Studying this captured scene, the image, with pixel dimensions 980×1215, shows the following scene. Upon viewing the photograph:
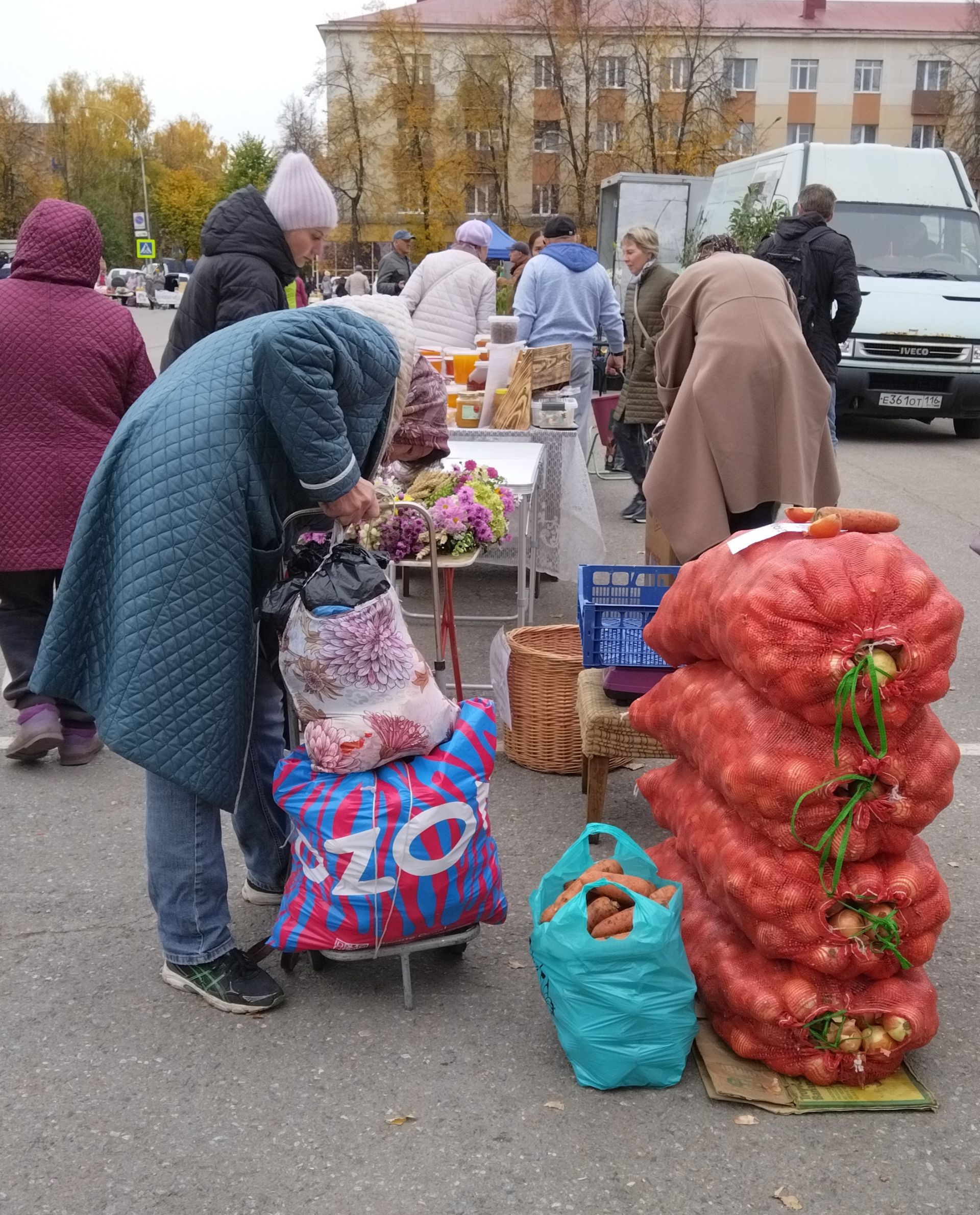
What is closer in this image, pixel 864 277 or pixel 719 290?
pixel 719 290

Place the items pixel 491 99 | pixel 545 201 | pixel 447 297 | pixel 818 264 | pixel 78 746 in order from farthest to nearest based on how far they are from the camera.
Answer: pixel 545 201 → pixel 491 99 → pixel 447 297 → pixel 818 264 → pixel 78 746

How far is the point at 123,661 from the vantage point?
275cm

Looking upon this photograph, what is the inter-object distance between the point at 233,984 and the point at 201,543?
1.09m

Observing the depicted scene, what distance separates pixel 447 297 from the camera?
337 inches

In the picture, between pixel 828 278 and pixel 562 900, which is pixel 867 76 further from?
pixel 562 900

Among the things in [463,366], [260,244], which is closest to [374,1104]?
[260,244]

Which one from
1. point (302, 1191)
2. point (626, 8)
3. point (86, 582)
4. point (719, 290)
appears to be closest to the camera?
point (302, 1191)

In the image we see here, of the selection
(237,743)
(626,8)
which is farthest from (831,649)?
(626,8)

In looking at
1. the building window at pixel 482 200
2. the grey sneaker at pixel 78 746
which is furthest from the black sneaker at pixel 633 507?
the building window at pixel 482 200

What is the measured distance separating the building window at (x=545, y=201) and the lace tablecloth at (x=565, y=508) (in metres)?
51.0

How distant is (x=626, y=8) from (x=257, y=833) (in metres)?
56.7

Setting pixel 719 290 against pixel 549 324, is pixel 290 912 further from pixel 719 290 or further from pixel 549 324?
pixel 549 324

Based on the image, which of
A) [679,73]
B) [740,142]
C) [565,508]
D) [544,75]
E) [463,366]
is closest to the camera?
[565,508]

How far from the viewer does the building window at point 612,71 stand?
5281 centimetres
